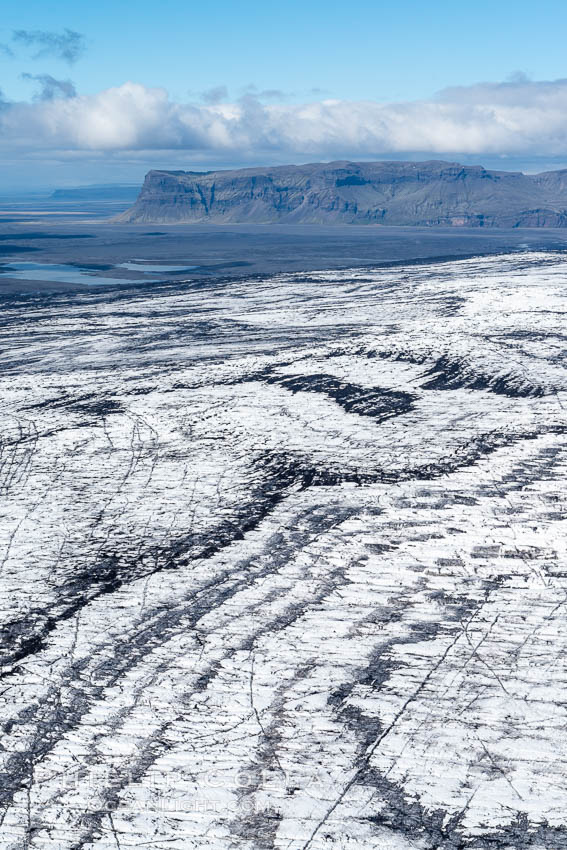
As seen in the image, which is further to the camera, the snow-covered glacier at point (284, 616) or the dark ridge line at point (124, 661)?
the dark ridge line at point (124, 661)

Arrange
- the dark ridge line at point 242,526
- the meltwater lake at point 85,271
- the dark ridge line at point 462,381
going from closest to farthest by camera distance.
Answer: the dark ridge line at point 242,526 → the dark ridge line at point 462,381 → the meltwater lake at point 85,271

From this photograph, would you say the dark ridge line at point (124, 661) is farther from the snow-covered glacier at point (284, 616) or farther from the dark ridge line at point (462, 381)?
the dark ridge line at point (462, 381)

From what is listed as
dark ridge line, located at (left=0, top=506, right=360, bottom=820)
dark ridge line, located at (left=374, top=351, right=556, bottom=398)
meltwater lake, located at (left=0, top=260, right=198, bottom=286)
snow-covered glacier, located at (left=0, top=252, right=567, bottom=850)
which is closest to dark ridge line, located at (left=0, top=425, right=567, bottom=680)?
snow-covered glacier, located at (left=0, top=252, right=567, bottom=850)

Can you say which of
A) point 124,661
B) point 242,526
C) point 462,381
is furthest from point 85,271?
point 124,661

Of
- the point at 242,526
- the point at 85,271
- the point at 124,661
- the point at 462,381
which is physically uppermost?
the point at 85,271

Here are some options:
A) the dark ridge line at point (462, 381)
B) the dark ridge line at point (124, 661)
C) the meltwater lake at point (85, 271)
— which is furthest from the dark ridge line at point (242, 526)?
the meltwater lake at point (85, 271)

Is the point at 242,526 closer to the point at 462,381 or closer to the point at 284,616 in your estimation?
the point at 284,616

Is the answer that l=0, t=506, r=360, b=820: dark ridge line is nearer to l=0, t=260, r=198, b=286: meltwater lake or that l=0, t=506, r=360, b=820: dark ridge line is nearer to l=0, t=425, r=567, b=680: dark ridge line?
l=0, t=425, r=567, b=680: dark ridge line

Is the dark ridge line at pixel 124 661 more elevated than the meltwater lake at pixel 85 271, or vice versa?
the meltwater lake at pixel 85 271

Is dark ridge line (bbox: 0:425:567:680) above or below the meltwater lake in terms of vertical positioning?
below
